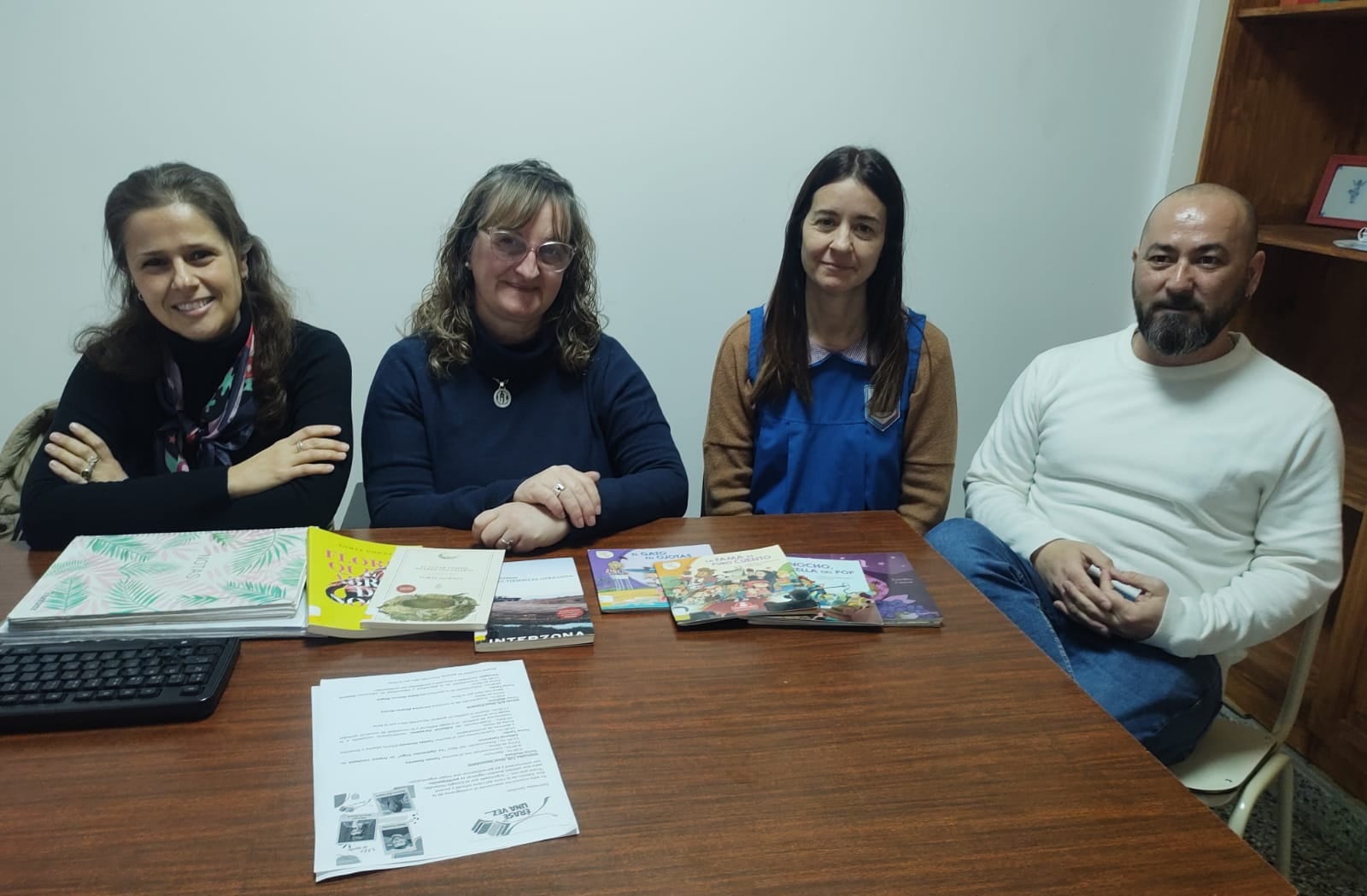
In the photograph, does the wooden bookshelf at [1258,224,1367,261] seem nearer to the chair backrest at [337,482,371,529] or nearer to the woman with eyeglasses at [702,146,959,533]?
the woman with eyeglasses at [702,146,959,533]

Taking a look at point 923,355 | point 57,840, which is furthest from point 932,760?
point 923,355

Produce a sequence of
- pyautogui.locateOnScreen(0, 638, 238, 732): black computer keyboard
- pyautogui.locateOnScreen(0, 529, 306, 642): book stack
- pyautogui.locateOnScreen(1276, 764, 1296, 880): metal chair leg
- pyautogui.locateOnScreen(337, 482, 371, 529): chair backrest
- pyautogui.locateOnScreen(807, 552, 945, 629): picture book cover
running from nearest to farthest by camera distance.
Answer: pyautogui.locateOnScreen(0, 638, 238, 732): black computer keyboard
pyautogui.locateOnScreen(0, 529, 306, 642): book stack
pyautogui.locateOnScreen(807, 552, 945, 629): picture book cover
pyautogui.locateOnScreen(1276, 764, 1296, 880): metal chair leg
pyautogui.locateOnScreen(337, 482, 371, 529): chair backrest

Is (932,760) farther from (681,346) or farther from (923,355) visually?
(681,346)

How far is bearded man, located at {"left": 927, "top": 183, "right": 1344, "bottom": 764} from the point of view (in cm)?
147

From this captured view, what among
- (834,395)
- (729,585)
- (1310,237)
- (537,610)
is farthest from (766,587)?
(1310,237)

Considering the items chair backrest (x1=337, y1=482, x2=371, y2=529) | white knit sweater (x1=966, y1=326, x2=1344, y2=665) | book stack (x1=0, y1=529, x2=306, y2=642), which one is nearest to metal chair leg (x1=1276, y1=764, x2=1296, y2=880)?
white knit sweater (x1=966, y1=326, x2=1344, y2=665)

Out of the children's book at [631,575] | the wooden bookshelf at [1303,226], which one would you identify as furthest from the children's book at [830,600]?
the wooden bookshelf at [1303,226]

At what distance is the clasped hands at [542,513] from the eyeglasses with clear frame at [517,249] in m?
0.43

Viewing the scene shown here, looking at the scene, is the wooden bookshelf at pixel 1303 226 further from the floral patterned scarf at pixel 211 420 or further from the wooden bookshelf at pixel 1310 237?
the floral patterned scarf at pixel 211 420

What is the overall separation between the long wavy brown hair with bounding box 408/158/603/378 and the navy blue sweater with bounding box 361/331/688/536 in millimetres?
30

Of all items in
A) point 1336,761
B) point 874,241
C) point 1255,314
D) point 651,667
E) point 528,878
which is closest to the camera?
point 528,878

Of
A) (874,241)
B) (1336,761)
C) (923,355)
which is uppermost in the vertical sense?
(874,241)

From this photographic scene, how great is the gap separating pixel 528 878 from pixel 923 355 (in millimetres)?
1406

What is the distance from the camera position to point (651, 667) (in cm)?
111
